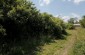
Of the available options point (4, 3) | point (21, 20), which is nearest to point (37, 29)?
point (21, 20)

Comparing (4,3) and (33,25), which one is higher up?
(4,3)

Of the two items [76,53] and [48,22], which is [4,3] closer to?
[76,53]

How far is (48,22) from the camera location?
1141 inches

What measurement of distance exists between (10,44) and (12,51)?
7.73 ft

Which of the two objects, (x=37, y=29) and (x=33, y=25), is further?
(x=37, y=29)

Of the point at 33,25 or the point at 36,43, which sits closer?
the point at 36,43

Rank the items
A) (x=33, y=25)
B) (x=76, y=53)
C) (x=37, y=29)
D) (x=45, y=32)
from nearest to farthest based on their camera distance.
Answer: (x=76, y=53), (x=33, y=25), (x=37, y=29), (x=45, y=32)

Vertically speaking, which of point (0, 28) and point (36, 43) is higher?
point (0, 28)

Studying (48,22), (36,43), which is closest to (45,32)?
(48,22)

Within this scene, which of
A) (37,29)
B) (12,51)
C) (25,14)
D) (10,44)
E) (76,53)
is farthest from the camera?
(37,29)

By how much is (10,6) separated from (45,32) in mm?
9719

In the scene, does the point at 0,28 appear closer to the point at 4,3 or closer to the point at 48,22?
the point at 4,3

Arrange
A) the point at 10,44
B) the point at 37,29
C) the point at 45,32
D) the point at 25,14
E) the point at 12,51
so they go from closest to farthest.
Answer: the point at 12,51
the point at 10,44
the point at 25,14
the point at 37,29
the point at 45,32

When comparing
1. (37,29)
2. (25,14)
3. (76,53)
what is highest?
(25,14)
